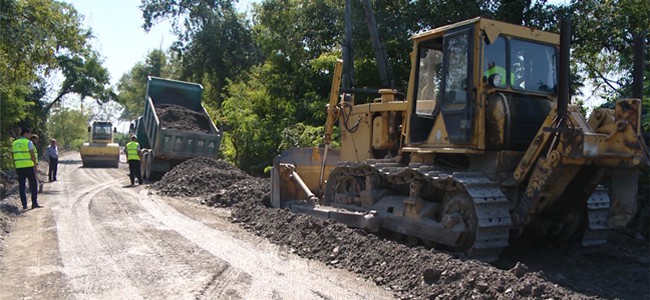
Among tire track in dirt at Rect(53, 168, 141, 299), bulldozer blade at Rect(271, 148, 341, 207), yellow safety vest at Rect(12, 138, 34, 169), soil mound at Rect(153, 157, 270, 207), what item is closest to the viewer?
tire track in dirt at Rect(53, 168, 141, 299)

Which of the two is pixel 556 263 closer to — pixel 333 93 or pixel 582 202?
pixel 582 202

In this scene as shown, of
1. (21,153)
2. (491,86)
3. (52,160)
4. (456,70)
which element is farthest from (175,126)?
(491,86)

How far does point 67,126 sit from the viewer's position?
245ft

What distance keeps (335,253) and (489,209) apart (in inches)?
75.4

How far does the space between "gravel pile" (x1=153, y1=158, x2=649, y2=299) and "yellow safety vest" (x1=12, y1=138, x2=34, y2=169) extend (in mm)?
4752

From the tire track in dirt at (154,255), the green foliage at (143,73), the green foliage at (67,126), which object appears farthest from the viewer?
the green foliage at (67,126)

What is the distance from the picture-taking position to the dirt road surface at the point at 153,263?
539 cm

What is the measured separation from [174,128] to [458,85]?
40.7ft

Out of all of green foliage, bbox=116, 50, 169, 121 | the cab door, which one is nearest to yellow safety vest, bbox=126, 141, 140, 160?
the cab door

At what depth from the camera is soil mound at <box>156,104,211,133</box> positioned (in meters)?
17.9

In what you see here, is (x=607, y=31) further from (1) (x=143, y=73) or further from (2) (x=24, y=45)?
(1) (x=143, y=73)

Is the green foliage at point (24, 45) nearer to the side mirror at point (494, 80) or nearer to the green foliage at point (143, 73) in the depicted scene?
the side mirror at point (494, 80)

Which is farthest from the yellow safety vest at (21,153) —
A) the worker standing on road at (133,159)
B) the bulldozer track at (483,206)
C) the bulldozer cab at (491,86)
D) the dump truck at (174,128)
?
the bulldozer track at (483,206)

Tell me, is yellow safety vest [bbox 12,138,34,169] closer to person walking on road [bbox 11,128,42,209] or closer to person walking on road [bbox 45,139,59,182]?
person walking on road [bbox 11,128,42,209]
